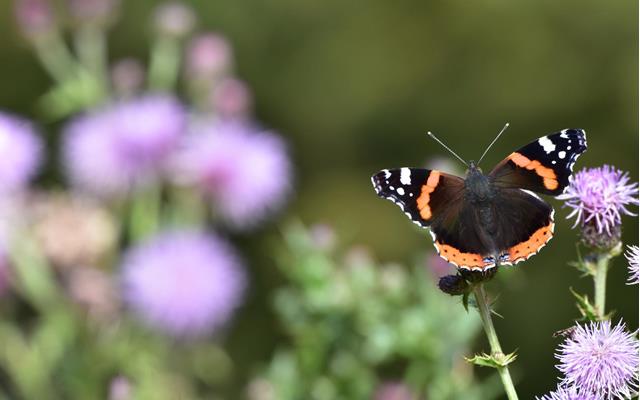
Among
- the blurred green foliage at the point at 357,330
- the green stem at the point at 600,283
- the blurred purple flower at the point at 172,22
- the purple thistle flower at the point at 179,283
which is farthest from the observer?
the blurred purple flower at the point at 172,22

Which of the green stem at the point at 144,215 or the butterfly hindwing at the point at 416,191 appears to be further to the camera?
the green stem at the point at 144,215

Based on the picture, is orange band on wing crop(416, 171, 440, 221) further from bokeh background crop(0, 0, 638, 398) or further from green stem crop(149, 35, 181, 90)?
bokeh background crop(0, 0, 638, 398)

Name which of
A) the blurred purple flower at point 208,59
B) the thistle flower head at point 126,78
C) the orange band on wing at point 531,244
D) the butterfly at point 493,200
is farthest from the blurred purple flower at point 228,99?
the orange band on wing at point 531,244

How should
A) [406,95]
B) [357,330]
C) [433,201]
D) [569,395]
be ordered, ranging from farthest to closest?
1. [406,95]
2. [357,330]
3. [433,201]
4. [569,395]

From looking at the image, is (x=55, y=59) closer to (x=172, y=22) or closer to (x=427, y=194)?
(x=172, y=22)

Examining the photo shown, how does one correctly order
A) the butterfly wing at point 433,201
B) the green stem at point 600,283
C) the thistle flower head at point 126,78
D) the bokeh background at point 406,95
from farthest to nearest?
the bokeh background at point 406,95 < the thistle flower head at point 126,78 < the butterfly wing at point 433,201 < the green stem at point 600,283

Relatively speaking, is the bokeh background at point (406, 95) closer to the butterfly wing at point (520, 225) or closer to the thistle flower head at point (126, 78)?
the thistle flower head at point (126, 78)

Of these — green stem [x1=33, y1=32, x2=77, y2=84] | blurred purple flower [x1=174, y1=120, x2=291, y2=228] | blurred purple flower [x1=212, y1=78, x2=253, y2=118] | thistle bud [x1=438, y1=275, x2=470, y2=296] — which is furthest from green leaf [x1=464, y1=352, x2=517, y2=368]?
green stem [x1=33, y1=32, x2=77, y2=84]

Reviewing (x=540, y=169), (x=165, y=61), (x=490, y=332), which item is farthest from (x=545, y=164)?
(x=165, y=61)
